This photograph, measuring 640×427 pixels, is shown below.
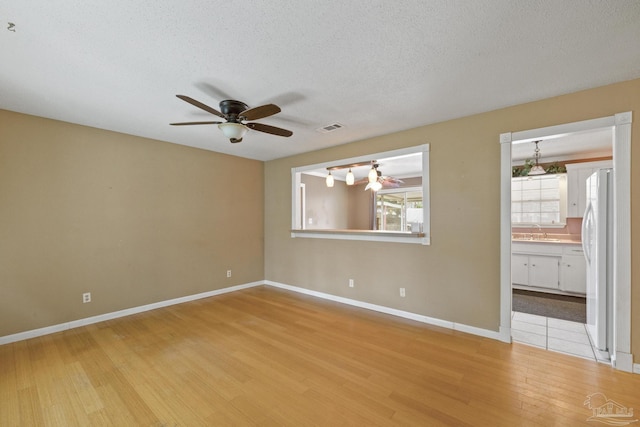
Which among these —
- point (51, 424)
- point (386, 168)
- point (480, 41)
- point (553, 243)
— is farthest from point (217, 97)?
point (553, 243)

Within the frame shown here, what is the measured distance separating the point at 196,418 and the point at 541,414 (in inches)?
94.6

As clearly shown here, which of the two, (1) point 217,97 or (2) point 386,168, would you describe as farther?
(2) point 386,168

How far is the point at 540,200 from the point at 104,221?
758 centimetres

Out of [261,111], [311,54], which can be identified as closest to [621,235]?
[311,54]

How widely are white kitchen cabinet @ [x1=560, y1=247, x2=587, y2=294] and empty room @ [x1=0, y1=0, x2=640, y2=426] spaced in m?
0.03

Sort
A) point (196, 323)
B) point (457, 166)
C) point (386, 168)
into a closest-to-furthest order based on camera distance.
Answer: point (457, 166), point (196, 323), point (386, 168)

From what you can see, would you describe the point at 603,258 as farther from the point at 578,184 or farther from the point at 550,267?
the point at 578,184

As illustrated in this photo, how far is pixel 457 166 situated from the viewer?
3295mm

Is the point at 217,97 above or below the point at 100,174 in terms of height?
above

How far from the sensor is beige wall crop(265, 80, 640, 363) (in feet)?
8.29

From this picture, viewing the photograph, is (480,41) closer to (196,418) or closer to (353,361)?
(353,361)

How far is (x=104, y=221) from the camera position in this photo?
3.68 metres

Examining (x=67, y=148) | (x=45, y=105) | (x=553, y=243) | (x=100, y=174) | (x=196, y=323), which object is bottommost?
(x=196, y=323)

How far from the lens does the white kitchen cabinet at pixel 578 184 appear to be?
4.80 metres
